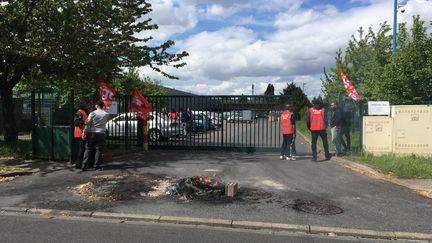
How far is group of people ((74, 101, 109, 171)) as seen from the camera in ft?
38.8

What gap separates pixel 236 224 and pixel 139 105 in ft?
33.6

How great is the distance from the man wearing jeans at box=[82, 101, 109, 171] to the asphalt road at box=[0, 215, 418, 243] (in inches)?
190

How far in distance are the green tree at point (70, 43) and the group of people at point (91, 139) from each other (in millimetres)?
2812

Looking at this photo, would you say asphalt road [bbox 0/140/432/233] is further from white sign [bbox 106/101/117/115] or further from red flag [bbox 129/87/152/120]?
red flag [bbox 129/87/152/120]

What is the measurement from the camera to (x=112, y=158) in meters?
14.0

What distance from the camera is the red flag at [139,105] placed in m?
16.2

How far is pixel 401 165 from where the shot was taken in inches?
461

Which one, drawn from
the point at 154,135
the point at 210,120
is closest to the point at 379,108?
the point at 210,120

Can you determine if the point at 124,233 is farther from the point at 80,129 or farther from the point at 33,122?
the point at 33,122

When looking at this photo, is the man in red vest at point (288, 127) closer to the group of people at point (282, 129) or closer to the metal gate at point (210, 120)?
the group of people at point (282, 129)

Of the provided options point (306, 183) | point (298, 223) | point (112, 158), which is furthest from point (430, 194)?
point (112, 158)

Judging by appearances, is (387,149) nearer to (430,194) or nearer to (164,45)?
(430,194)

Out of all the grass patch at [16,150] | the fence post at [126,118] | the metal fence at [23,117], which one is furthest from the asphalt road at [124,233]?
the fence post at [126,118]

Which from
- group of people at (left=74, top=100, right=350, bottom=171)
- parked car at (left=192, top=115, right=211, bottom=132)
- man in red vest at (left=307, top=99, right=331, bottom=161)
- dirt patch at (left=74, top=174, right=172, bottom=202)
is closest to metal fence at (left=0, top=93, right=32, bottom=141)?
group of people at (left=74, top=100, right=350, bottom=171)
